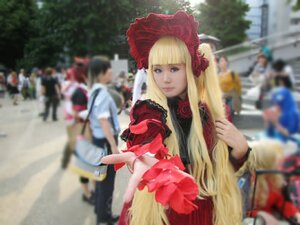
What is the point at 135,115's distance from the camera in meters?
0.54

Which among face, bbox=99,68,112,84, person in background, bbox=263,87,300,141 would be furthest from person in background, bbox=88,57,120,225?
person in background, bbox=263,87,300,141

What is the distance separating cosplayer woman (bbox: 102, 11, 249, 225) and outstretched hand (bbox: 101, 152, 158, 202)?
0.03 metres

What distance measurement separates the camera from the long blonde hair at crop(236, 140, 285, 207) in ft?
1.81

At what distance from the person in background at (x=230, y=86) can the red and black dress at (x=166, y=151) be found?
0.07 metres

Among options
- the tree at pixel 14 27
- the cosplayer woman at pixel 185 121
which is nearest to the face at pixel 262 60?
the cosplayer woman at pixel 185 121

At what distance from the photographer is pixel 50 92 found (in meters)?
0.41

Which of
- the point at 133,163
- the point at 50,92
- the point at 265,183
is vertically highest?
the point at 50,92

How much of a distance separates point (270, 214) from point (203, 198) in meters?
0.22

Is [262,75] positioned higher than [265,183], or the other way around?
[262,75]

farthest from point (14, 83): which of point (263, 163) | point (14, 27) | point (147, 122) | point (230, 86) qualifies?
A: point (263, 163)

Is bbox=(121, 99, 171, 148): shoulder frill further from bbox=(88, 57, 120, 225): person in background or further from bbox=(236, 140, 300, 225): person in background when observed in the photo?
bbox=(236, 140, 300, 225): person in background

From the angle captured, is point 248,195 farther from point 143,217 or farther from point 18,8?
point 18,8

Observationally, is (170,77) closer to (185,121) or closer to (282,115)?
(185,121)

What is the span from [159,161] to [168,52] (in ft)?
0.63
